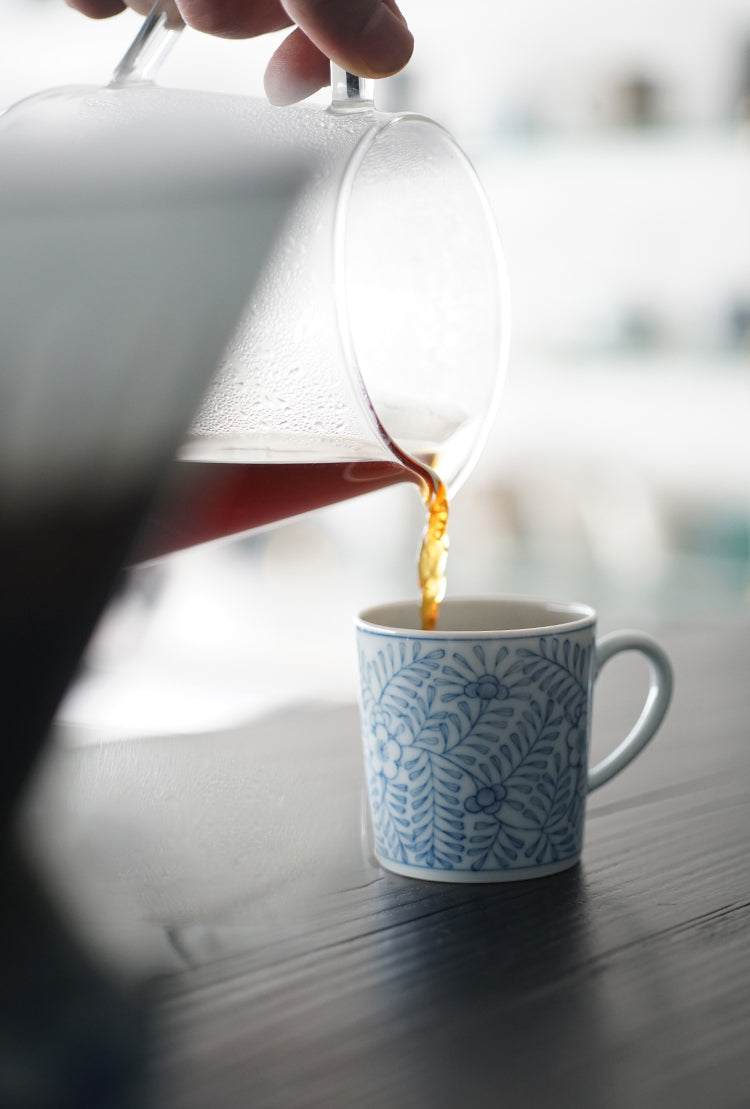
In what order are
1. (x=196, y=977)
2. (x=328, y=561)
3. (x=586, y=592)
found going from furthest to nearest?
(x=328, y=561)
(x=586, y=592)
(x=196, y=977)

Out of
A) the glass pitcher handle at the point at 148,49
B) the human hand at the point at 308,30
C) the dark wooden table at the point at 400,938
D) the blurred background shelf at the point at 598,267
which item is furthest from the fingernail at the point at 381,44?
the blurred background shelf at the point at 598,267

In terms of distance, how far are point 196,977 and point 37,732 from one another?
0.19 meters

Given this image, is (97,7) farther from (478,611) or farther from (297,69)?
(478,611)

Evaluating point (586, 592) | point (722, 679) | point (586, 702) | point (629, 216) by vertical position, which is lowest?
point (586, 592)

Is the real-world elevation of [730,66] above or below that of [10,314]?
above

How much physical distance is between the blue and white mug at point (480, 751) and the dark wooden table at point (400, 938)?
16 millimetres

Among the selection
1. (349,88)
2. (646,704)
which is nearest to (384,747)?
(646,704)

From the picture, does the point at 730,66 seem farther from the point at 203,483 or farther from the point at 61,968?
the point at 61,968

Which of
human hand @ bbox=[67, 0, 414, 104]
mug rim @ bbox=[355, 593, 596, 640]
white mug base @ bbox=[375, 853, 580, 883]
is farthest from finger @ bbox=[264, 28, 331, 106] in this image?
white mug base @ bbox=[375, 853, 580, 883]

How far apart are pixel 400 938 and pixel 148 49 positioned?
1.49 feet

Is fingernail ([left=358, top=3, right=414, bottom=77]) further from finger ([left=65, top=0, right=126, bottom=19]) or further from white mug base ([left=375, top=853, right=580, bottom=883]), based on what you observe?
white mug base ([left=375, top=853, right=580, bottom=883])

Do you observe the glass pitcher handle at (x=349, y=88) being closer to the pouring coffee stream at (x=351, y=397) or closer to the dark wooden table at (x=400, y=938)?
the pouring coffee stream at (x=351, y=397)

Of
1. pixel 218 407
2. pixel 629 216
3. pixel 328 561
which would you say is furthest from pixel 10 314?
pixel 328 561

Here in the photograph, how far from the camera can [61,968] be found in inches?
19.7
